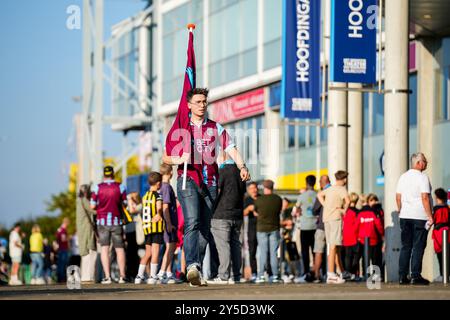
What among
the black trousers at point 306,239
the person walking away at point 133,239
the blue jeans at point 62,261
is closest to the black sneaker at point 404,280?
the black trousers at point 306,239

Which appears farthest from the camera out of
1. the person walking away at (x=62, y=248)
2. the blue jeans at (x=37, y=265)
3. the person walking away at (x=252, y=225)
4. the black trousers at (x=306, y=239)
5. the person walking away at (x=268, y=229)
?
the blue jeans at (x=37, y=265)

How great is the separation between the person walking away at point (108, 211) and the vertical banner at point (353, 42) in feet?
14.1

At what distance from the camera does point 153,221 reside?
2177 centimetres

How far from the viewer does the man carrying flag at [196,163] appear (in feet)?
49.1

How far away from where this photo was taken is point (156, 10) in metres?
53.4

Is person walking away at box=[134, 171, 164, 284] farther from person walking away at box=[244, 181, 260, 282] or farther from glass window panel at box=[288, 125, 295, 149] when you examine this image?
glass window panel at box=[288, 125, 295, 149]

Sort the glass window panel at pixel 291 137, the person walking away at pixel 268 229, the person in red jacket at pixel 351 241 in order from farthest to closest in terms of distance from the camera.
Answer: the glass window panel at pixel 291 137 < the person in red jacket at pixel 351 241 < the person walking away at pixel 268 229

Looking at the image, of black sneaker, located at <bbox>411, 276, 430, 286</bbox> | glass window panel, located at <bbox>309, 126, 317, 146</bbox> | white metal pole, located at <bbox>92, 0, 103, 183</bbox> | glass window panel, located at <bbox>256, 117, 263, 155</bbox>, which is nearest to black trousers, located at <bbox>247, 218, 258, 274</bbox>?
black sneaker, located at <bbox>411, 276, 430, 286</bbox>

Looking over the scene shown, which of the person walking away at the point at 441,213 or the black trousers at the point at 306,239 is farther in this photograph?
the black trousers at the point at 306,239

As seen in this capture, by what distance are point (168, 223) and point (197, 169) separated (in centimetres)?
699

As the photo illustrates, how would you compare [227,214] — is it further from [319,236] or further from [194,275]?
[194,275]

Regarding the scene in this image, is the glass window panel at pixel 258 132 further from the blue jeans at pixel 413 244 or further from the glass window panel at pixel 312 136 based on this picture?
the blue jeans at pixel 413 244

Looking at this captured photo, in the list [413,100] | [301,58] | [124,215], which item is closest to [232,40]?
[413,100]
